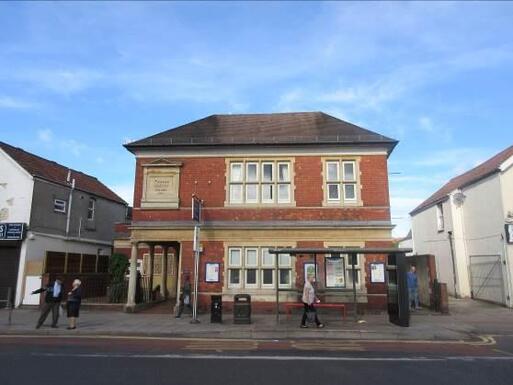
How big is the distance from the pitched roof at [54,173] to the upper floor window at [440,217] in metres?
22.9

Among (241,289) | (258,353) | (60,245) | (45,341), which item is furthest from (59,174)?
(258,353)

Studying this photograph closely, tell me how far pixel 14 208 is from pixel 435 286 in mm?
21391

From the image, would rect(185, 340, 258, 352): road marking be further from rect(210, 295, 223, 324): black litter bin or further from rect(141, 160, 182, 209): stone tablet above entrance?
rect(141, 160, 182, 209): stone tablet above entrance

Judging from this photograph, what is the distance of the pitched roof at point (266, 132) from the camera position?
19.9 metres

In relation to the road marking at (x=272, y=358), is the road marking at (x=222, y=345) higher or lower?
lower

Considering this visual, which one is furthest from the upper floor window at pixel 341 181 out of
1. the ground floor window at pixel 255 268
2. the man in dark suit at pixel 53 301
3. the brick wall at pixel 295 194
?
the man in dark suit at pixel 53 301

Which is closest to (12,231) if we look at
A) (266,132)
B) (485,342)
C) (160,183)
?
(160,183)

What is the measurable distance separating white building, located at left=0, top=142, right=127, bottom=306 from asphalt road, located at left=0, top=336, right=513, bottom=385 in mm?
11393

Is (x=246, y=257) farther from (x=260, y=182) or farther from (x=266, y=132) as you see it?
(x=266, y=132)

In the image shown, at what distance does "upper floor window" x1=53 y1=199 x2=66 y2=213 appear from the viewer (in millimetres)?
25819

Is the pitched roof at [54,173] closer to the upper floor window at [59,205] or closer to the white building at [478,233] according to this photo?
the upper floor window at [59,205]

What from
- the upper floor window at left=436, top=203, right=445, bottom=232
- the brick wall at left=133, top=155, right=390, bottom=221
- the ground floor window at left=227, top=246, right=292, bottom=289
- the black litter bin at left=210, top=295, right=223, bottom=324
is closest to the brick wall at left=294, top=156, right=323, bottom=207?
the brick wall at left=133, top=155, right=390, bottom=221

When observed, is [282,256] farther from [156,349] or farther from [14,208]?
[14,208]

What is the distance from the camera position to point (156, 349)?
1111cm
